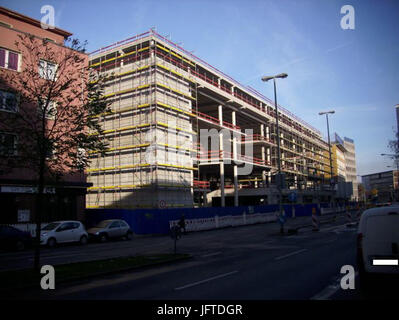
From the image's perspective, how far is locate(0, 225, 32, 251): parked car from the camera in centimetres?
1806

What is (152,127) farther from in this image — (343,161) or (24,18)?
(343,161)

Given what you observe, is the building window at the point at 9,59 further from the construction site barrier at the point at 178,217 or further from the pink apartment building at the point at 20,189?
the construction site barrier at the point at 178,217

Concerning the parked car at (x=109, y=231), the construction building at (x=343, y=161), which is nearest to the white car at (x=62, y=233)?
the parked car at (x=109, y=231)

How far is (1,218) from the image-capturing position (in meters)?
21.9

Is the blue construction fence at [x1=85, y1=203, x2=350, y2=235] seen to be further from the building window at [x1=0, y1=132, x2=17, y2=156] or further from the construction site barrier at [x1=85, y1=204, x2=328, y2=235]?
the building window at [x1=0, y1=132, x2=17, y2=156]

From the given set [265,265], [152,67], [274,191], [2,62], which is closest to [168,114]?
[152,67]

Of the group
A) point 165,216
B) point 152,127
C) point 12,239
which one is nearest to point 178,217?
point 165,216

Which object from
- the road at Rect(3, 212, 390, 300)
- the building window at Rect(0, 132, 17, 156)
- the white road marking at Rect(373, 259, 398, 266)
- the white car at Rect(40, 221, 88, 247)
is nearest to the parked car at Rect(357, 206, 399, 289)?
the white road marking at Rect(373, 259, 398, 266)

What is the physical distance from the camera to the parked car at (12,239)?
18062 millimetres

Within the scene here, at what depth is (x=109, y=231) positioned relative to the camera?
72.8 feet

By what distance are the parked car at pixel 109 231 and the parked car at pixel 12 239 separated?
156 inches

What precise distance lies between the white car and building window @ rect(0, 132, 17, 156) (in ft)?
33.8

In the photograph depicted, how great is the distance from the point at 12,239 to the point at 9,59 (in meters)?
13.1
